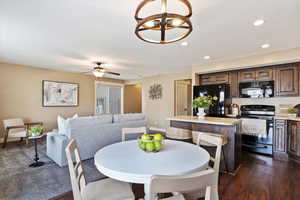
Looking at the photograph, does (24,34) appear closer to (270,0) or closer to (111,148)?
(111,148)

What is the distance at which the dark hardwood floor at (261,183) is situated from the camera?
1987 millimetres

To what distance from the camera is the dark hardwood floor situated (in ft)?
6.52

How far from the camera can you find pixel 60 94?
565 cm

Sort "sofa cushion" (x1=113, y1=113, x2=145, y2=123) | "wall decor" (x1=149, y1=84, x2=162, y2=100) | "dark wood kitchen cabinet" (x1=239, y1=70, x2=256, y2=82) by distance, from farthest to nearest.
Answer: "wall decor" (x1=149, y1=84, x2=162, y2=100)
"dark wood kitchen cabinet" (x1=239, y1=70, x2=256, y2=82)
"sofa cushion" (x1=113, y1=113, x2=145, y2=123)

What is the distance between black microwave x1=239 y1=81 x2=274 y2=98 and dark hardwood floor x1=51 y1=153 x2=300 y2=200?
165cm

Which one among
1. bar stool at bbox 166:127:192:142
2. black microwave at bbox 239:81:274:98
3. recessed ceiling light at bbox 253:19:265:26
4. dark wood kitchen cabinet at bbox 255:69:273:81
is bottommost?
bar stool at bbox 166:127:192:142

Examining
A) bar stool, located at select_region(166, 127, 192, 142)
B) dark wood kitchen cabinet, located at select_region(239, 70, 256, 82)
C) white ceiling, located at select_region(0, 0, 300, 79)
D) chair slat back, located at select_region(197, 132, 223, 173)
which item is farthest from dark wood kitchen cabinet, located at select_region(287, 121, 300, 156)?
chair slat back, located at select_region(197, 132, 223, 173)

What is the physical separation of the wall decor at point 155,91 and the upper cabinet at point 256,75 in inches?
127

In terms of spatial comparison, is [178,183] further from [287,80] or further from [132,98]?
[132,98]

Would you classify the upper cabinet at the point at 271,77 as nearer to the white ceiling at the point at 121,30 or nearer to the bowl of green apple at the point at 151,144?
the white ceiling at the point at 121,30

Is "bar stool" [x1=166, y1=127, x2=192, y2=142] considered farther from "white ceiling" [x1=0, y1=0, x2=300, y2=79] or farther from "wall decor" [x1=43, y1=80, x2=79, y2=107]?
"wall decor" [x1=43, y1=80, x2=79, y2=107]

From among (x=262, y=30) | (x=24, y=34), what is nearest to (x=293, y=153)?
(x=262, y=30)

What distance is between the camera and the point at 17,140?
4.64 meters

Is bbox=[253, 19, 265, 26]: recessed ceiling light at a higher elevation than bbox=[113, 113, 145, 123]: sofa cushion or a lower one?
higher
